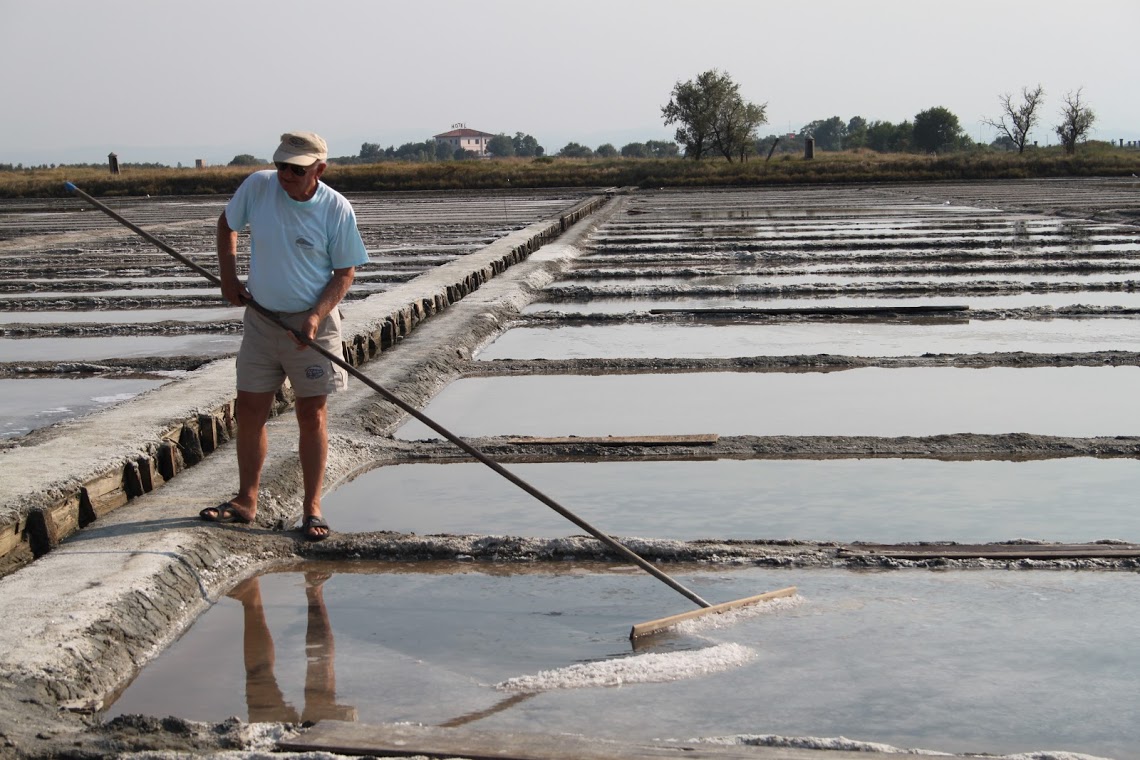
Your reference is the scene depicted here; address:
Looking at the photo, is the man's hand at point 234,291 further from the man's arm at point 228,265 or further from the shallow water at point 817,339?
the shallow water at point 817,339

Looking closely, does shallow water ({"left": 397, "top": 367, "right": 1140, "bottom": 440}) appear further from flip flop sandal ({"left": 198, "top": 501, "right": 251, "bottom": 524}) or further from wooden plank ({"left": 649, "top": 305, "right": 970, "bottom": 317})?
wooden plank ({"left": 649, "top": 305, "right": 970, "bottom": 317})

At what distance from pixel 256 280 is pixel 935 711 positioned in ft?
8.63

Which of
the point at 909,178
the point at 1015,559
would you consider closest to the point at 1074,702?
the point at 1015,559

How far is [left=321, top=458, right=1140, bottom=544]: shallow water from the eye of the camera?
4.59 meters

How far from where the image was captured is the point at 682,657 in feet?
11.4

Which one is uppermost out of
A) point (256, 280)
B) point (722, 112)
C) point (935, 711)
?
point (722, 112)

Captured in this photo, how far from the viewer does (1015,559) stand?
4152 mm

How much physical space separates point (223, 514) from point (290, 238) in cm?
97

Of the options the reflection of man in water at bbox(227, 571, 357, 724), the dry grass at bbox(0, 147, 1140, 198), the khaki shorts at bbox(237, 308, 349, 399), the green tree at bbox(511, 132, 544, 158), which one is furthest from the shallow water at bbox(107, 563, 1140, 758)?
the green tree at bbox(511, 132, 544, 158)

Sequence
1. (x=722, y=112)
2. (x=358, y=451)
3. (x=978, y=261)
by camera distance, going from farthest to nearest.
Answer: (x=722, y=112) → (x=978, y=261) → (x=358, y=451)

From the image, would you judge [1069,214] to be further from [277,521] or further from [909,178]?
[277,521]

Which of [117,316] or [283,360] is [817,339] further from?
[117,316]

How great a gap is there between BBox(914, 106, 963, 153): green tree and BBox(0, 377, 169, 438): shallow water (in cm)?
7004

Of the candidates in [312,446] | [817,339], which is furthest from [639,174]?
[312,446]
